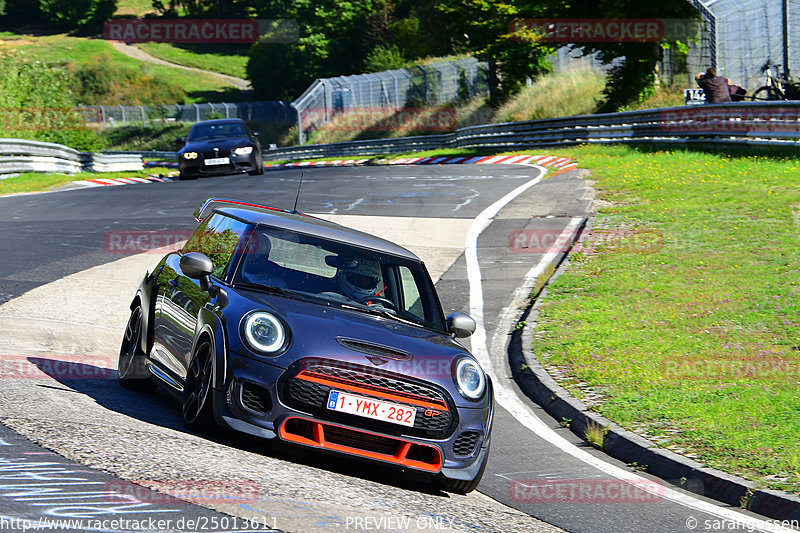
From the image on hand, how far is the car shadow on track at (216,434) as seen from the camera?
6133mm

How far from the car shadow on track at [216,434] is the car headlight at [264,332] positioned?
1.78ft

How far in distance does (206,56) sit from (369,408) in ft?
408

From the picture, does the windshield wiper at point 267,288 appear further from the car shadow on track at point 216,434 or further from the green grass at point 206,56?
the green grass at point 206,56

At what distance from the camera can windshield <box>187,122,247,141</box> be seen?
26.2 m

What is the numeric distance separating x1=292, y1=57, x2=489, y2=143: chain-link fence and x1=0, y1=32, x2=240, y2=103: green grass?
150 ft

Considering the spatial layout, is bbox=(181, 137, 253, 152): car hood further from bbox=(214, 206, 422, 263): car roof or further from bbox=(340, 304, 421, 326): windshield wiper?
bbox=(340, 304, 421, 326): windshield wiper

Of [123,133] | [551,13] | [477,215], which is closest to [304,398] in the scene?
[477,215]

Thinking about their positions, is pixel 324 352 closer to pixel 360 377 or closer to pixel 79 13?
pixel 360 377

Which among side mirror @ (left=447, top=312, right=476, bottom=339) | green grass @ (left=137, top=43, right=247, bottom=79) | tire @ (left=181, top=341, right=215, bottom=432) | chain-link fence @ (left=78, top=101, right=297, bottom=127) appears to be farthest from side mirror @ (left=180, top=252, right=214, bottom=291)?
green grass @ (left=137, top=43, right=247, bottom=79)

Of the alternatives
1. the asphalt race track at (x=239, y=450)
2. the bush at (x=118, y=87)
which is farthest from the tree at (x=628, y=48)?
the bush at (x=118, y=87)

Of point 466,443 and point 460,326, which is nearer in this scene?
point 466,443

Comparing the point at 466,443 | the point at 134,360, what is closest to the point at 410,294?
the point at 466,443

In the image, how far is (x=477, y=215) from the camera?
62.1ft

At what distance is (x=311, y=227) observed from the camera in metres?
7.31
